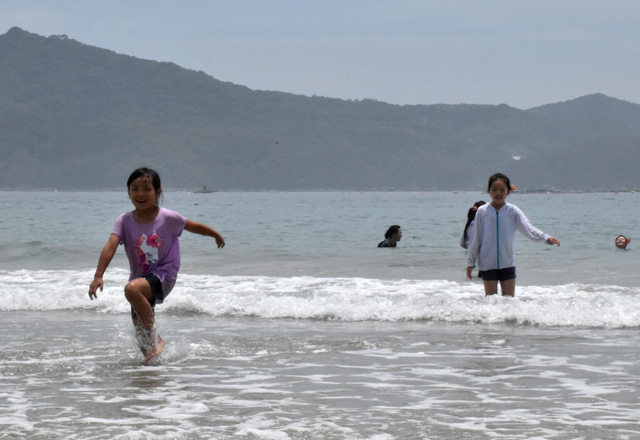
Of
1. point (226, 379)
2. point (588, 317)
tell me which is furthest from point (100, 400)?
point (588, 317)

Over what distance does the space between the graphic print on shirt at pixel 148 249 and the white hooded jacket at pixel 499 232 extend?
373cm

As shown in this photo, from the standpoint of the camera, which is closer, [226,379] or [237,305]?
[226,379]

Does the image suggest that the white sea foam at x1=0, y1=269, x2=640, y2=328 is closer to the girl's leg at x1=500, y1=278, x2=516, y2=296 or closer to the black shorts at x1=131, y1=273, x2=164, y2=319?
the girl's leg at x1=500, y1=278, x2=516, y2=296

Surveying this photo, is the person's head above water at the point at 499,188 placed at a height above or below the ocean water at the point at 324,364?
above

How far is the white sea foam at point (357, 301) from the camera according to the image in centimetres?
975

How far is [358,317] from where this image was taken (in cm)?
1037

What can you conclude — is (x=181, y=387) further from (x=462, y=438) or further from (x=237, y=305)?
(x=237, y=305)

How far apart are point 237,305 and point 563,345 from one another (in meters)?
4.79

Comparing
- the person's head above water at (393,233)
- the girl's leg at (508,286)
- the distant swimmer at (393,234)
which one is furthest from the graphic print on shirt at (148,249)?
the person's head above water at (393,233)

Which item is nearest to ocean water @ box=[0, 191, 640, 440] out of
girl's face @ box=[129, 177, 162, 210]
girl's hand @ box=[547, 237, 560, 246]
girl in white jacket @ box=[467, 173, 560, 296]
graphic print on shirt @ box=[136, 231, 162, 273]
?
girl in white jacket @ box=[467, 173, 560, 296]

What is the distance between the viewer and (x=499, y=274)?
347 inches

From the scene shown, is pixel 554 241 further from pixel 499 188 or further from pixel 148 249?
pixel 148 249

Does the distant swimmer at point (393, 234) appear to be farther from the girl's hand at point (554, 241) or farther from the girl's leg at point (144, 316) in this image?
the girl's leg at point (144, 316)

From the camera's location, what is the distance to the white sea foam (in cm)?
975
